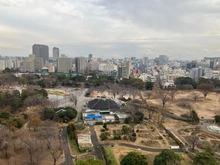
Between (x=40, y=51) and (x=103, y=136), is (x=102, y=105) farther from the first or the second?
(x=40, y=51)

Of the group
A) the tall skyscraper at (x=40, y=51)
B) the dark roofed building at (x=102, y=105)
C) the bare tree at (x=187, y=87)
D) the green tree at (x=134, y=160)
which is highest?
the tall skyscraper at (x=40, y=51)

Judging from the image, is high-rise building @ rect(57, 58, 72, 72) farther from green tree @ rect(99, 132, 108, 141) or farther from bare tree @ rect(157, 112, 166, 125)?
green tree @ rect(99, 132, 108, 141)

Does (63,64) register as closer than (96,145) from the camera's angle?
No

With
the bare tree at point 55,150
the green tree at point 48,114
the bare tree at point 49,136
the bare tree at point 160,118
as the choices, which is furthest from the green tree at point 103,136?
the bare tree at point 160,118

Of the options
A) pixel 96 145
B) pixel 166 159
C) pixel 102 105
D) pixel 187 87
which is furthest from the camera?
pixel 187 87

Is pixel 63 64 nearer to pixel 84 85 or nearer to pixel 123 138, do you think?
pixel 84 85

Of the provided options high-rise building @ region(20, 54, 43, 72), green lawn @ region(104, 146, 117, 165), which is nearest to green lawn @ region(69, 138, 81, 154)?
green lawn @ region(104, 146, 117, 165)

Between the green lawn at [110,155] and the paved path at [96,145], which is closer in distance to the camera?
the green lawn at [110,155]

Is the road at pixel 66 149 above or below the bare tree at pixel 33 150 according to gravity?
below

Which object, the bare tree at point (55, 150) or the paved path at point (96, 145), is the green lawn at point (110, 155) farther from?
the bare tree at point (55, 150)

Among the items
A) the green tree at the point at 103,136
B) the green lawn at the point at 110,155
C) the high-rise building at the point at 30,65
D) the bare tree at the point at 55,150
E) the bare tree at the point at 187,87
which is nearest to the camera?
the green lawn at the point at 110,155

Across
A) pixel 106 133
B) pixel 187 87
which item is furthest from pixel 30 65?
pixel 106 133
